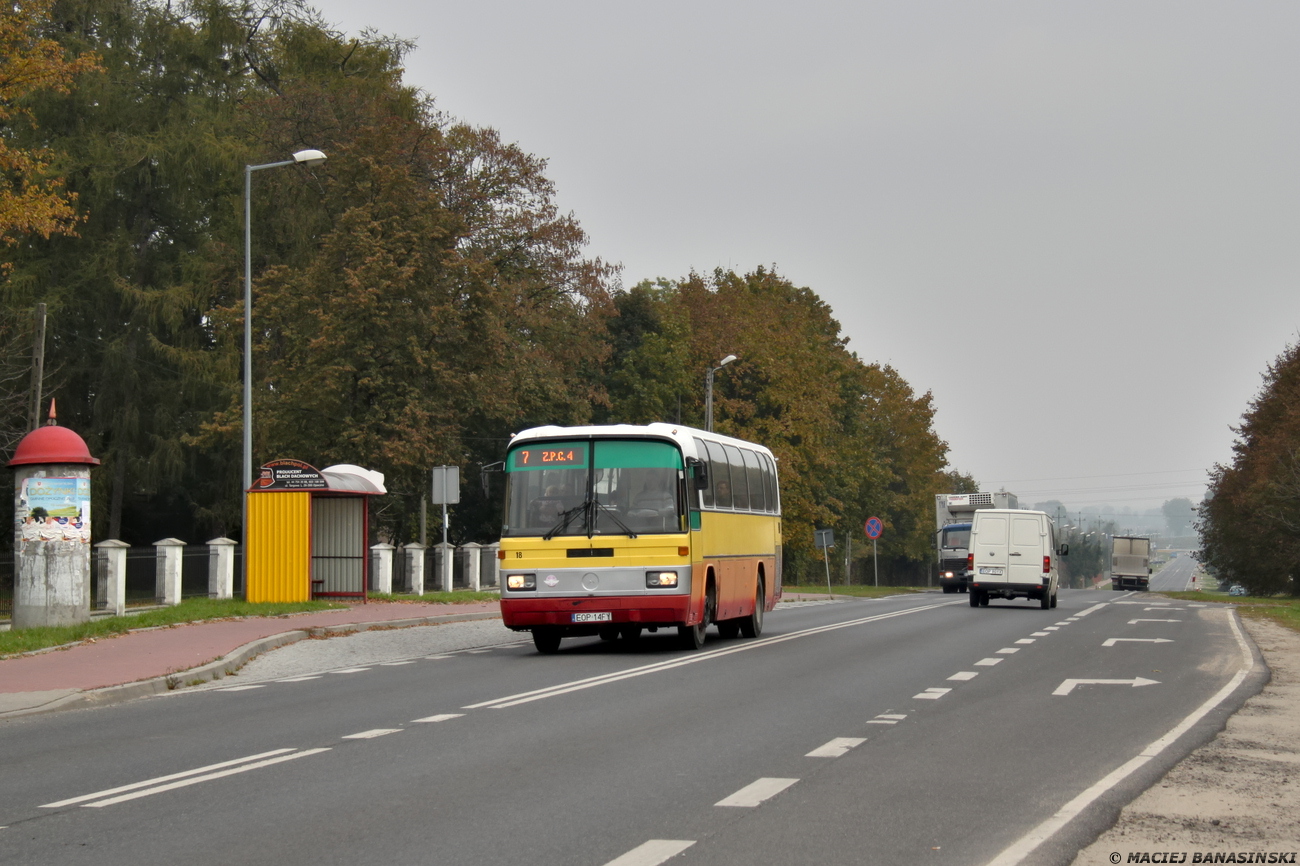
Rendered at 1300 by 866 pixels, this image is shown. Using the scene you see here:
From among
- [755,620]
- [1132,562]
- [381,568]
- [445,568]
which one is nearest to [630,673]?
[755,620]

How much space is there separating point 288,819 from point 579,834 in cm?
157

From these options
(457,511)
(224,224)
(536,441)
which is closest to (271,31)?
(224,224)

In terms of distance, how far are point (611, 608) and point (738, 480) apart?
462 centimetres

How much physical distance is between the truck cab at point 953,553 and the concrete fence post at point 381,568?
100 feet

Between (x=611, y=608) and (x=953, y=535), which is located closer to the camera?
(x=611, y=608)

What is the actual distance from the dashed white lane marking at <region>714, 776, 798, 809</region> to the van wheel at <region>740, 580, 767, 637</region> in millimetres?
14205

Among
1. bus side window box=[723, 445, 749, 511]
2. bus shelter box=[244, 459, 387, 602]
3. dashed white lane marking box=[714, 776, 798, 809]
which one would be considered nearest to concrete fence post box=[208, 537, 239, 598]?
bus shelter box=[244, 459, 387, 602]

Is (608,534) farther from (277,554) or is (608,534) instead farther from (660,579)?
(277,554)

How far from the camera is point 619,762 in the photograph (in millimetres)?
9633

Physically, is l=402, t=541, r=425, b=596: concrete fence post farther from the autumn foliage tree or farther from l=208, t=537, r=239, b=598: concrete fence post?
the autumn foliage tree

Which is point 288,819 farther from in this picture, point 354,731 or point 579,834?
point 354,731

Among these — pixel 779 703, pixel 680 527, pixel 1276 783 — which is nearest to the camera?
pixel 1276 783

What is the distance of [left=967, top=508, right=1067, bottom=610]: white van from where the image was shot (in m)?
36.2

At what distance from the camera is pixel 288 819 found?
7.71m
